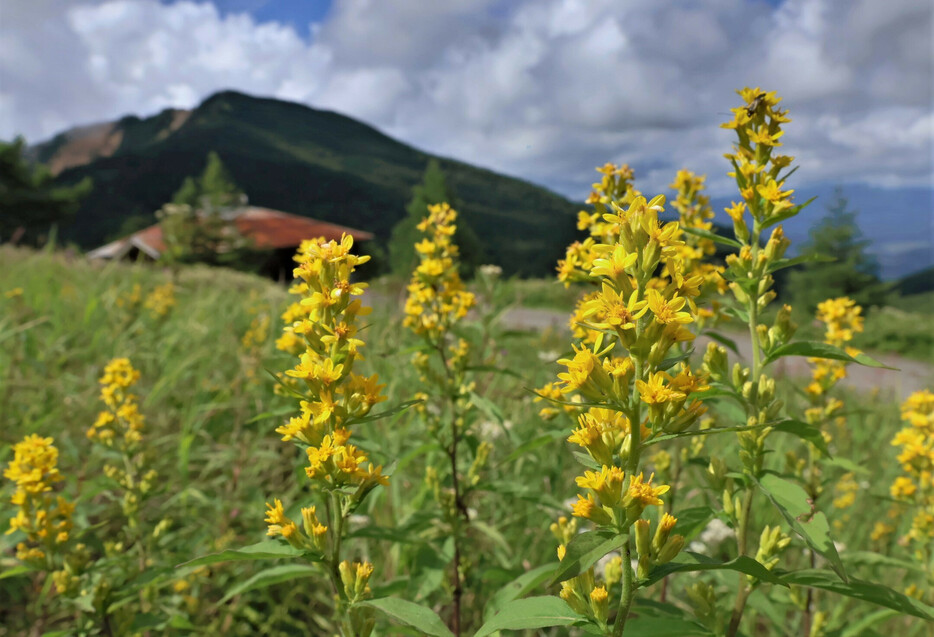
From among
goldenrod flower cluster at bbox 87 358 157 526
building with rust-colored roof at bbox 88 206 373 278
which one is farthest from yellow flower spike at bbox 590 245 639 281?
building with rust-colored roof at bbox 88 206 373 278

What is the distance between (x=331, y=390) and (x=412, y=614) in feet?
1.69

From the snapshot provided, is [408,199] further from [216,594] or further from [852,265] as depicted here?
[216,594]

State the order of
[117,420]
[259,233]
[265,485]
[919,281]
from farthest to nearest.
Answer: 1. [919,281]
2. [259,233]
3. [265,485]
4. [117,420]

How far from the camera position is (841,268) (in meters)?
23.1

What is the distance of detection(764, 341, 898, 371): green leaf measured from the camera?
121 centimetres

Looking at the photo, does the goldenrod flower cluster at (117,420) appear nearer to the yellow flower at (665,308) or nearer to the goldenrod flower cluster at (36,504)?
the goldenrod flower cluster at (36,504)

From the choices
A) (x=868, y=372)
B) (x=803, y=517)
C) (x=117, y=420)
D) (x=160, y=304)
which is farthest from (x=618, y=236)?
(x=868, y=372)

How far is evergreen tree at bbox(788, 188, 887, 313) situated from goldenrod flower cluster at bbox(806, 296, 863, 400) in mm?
23480

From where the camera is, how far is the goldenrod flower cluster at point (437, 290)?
238 centimetres

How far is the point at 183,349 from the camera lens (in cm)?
473

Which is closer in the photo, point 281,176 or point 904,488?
point 904,488

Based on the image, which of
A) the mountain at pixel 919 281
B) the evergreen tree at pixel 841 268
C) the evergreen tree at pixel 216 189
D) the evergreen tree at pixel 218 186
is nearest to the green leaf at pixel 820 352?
the evergreen tree at pixel 841 268

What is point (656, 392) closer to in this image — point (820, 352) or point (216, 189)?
point (820, 352)

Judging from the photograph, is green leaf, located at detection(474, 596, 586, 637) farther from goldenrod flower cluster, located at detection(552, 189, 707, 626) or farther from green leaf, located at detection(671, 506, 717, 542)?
green leaf, located at detection(671, 506, 717, 542)
